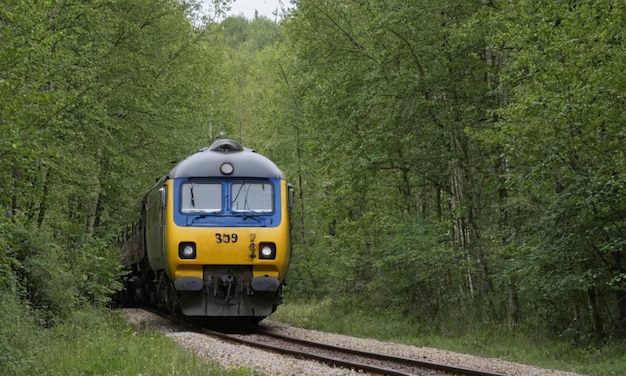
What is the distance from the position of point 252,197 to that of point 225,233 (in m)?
0.90

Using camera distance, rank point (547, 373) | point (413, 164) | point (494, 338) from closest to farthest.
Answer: point (547, 373)
point (494, 338)
point (413, 164)

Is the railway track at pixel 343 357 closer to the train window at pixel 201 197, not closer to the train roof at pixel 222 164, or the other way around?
the train window at pixel 201 197

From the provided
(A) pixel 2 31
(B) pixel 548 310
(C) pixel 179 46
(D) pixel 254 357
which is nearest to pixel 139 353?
(D) pixel 254 357

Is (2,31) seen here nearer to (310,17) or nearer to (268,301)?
(268,301)

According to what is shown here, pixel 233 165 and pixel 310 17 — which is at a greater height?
pixel 310 17

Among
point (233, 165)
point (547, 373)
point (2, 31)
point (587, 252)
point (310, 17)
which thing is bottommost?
point (547, 373)

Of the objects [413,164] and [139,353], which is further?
[413,164]

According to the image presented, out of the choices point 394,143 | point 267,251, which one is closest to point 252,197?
point 267,251

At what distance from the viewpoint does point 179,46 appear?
22.2 meters

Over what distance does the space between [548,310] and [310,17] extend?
29.3ft

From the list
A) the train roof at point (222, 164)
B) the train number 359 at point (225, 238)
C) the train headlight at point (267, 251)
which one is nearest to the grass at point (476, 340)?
the train headlight at point (267, 251)

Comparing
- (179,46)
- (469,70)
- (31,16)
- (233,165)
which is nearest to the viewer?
(31,16)

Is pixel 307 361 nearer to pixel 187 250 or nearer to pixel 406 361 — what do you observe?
pixel 406 361

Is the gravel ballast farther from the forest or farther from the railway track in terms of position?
the forest
